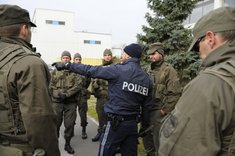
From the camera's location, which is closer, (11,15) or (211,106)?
(211,106)

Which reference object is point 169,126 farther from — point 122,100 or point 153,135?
point 153,135

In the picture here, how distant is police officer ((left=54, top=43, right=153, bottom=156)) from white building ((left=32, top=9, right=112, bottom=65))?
4975cm

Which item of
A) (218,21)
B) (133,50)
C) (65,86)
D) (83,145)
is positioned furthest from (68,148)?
(218,21)

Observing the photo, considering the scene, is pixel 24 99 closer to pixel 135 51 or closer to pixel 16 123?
pixel 16 123

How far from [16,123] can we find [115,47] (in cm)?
6574

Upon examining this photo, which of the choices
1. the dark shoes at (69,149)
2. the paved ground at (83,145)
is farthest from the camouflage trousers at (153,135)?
the dark shoes at (69,149)

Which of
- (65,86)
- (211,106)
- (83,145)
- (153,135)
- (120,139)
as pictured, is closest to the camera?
(211,106)

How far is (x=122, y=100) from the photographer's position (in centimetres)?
490

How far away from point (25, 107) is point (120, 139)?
228 cm

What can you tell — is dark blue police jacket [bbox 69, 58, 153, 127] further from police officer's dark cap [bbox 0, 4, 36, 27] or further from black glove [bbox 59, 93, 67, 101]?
black glove [bbox 59, 93, 67, 101]

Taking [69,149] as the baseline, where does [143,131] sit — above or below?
above

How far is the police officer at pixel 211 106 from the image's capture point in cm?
192

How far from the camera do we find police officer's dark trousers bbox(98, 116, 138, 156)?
4812 millimetres

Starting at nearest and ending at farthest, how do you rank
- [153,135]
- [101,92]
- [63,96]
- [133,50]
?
[133,50] < [153,135] < [63,96] < [101,92]
